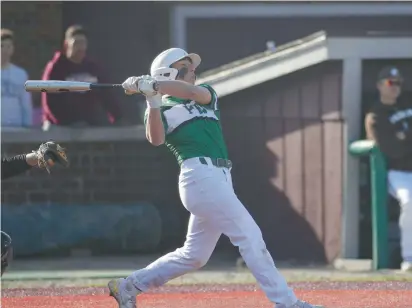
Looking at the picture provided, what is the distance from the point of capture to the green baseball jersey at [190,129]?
8008mm

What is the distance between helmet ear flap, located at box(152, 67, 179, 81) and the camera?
26.5 feet

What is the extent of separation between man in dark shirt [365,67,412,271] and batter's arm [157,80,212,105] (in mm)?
3855

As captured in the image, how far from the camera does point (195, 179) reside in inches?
312

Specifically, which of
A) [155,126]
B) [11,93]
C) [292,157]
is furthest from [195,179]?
[11,93]

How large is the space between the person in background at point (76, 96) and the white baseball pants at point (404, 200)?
302 cm

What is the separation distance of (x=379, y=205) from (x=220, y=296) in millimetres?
2447

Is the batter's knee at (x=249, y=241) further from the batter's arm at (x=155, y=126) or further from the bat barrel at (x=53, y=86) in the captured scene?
the bat barrel at (x=53, y=86)

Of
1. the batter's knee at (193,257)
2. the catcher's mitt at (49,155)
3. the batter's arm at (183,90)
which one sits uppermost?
the batter's arm at (183,90)

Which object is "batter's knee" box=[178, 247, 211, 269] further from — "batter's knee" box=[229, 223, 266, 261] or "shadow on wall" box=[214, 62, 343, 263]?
"shadow on wall" box=[214, 62, 343, 263]

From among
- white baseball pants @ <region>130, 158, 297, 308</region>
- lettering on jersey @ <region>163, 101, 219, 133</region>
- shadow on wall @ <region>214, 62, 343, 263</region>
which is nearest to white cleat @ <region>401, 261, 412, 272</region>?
shadow on wall @ <region>214, 62, 343, 263</region>

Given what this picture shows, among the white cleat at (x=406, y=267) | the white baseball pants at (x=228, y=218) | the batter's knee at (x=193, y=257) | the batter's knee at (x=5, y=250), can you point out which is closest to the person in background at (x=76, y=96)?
the white cleat at (x=406, y=267)

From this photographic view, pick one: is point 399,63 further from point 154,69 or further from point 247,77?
point 154,69

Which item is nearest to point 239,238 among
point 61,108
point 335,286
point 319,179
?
point 335,286

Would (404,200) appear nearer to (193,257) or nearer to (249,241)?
(193,257)
